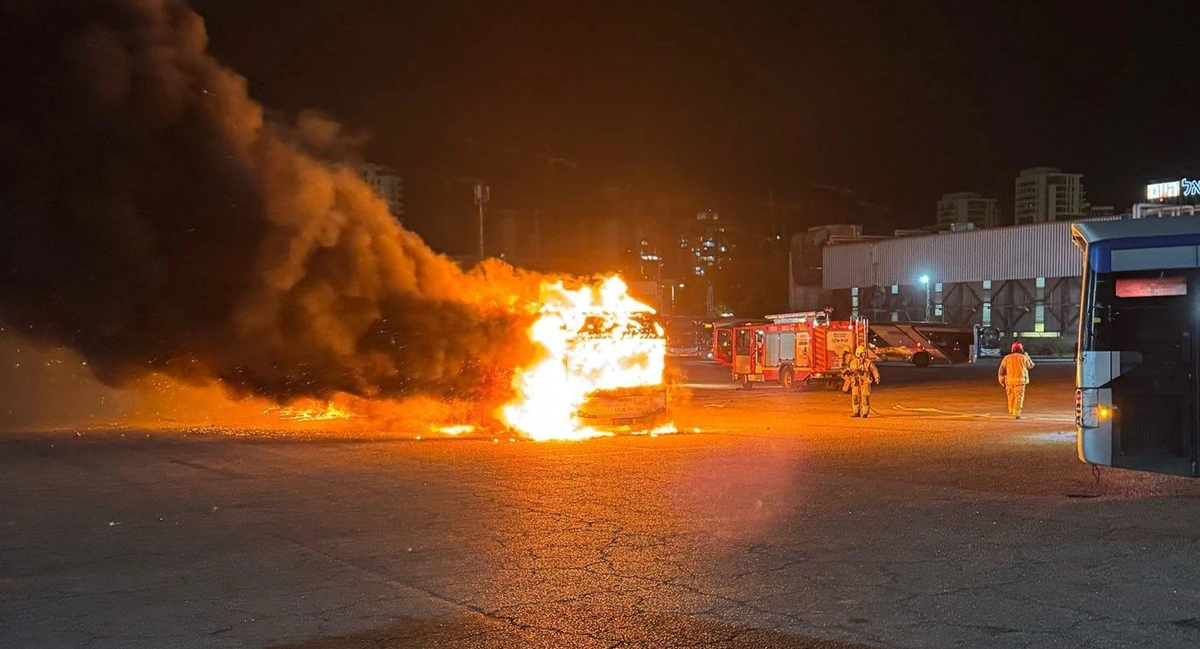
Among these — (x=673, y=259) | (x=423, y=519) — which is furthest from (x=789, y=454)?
(x=673, y=259)

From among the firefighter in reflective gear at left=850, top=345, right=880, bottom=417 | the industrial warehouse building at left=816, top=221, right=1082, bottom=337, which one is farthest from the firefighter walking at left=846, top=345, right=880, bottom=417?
→ the industrial warehouse building at left=816, top=221, right=1082, bottom=337

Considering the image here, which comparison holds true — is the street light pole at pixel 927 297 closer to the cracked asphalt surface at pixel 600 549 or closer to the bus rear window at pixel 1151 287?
the cracked asphalt surface at pixel 600 549

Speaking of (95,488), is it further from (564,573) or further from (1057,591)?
(1057,591)

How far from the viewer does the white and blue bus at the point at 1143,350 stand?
10781 millimetres

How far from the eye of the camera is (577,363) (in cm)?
1839

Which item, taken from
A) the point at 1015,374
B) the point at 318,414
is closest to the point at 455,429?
the point at 318,414

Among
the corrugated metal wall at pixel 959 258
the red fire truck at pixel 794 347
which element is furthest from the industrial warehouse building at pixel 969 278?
the red fire truck at pixel 794 347

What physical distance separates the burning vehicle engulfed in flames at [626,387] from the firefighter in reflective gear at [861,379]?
4.96 m

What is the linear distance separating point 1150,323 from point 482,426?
12.0 metres

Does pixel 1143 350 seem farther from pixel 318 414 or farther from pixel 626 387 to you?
pixel 318 414

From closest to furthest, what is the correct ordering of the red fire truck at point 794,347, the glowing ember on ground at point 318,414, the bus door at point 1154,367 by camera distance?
the bus door at point 1154,367
the glowing ember on ground at point 318,414
the red fire truck at point 794,347

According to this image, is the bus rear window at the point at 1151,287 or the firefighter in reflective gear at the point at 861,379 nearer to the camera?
the bus rear window at the point at 1151,287

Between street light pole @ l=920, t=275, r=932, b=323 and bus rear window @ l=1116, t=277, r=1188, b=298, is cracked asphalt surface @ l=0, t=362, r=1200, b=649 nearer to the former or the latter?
bus rear window @ l=1116, t=277, r=1188, b=298

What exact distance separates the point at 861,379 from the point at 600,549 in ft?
47.2
